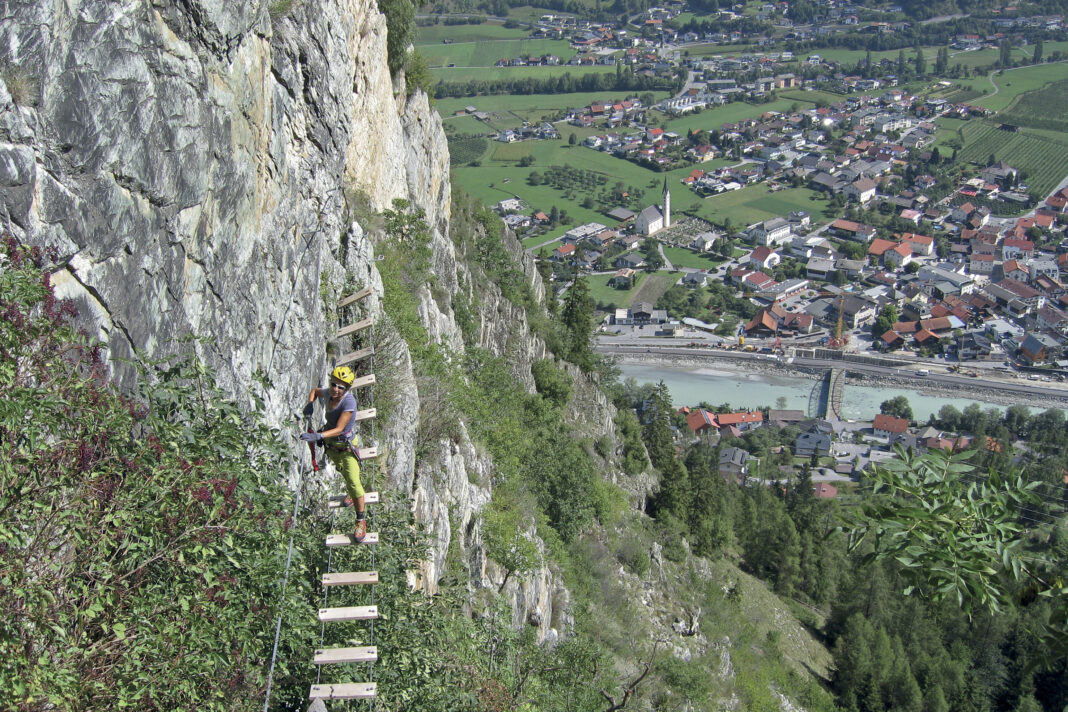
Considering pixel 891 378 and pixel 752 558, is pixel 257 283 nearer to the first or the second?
pixel 752 558

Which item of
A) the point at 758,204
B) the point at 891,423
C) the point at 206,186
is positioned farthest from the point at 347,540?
the point at 758,204

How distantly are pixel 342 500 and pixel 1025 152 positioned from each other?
12633 centimetres

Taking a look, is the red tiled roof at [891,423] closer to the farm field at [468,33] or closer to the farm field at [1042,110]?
the farm field at [1042,110]

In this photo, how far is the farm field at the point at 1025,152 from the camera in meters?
110

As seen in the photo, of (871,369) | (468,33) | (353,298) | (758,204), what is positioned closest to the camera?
(353,298)

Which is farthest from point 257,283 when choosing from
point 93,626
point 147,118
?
point 93,626

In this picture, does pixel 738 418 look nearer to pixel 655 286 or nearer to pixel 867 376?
pixel 867 376

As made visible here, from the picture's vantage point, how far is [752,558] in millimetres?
44094

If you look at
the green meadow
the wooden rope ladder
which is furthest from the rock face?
the green meadow

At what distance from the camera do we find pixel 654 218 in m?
99.5

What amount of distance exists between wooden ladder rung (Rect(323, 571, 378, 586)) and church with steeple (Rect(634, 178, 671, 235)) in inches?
3601

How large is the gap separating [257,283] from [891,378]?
7120cm

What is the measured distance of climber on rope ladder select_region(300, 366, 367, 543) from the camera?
9.73m

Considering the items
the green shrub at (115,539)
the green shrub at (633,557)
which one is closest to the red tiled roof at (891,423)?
the green shrub at (633,557)
